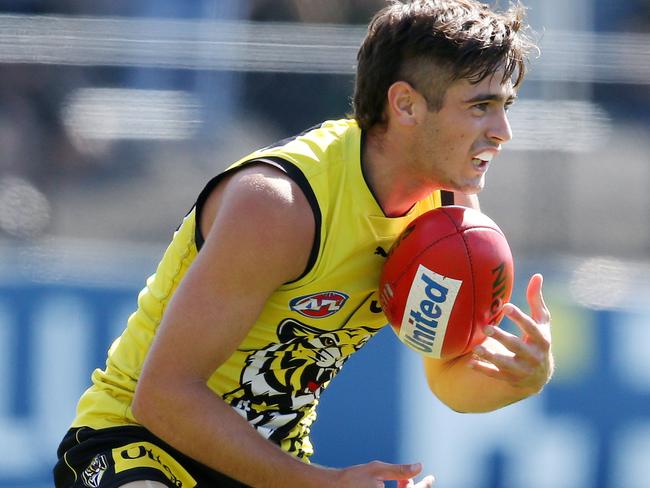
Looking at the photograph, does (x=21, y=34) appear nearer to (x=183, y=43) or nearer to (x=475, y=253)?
(x=183, y=43)

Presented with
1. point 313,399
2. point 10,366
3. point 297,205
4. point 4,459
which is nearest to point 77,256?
point 10,366

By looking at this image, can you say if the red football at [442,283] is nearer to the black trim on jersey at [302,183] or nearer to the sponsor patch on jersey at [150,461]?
the black trim on jersey at [302,183]

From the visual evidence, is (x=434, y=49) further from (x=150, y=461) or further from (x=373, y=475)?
(x=150, y=461)

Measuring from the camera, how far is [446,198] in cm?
312

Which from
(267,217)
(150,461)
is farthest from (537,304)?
(150,461)

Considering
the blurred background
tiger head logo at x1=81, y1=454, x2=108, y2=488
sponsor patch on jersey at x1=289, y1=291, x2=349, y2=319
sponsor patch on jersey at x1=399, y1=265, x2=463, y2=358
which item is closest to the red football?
sponsor patch on jersey at x1=399, y1=265, x2=463, y2=358

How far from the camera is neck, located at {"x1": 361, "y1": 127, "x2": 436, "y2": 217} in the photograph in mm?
2822

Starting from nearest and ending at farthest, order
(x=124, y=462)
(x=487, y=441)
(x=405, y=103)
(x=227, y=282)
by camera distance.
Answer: (x=227, y=282) < (x=124, y=462) < (x=405, y=103) < (x=487, y=441)

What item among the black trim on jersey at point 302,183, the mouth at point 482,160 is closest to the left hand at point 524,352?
the mouth at point 482,160

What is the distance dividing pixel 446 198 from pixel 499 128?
0.38 meters

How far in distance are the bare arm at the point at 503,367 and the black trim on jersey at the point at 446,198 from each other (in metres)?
0.36

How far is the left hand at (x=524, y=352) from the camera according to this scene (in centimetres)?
264

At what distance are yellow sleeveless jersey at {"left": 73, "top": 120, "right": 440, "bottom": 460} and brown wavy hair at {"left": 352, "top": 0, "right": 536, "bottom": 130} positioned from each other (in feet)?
0.41

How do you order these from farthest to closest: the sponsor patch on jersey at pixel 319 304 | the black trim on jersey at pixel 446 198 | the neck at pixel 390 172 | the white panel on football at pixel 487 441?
the white panel on football at pixel 487 441 → the black trim on jersey at pixel 446 198 → the neck at pixel 390 172 → the sponsor patch on jersey at pixel 319 304
